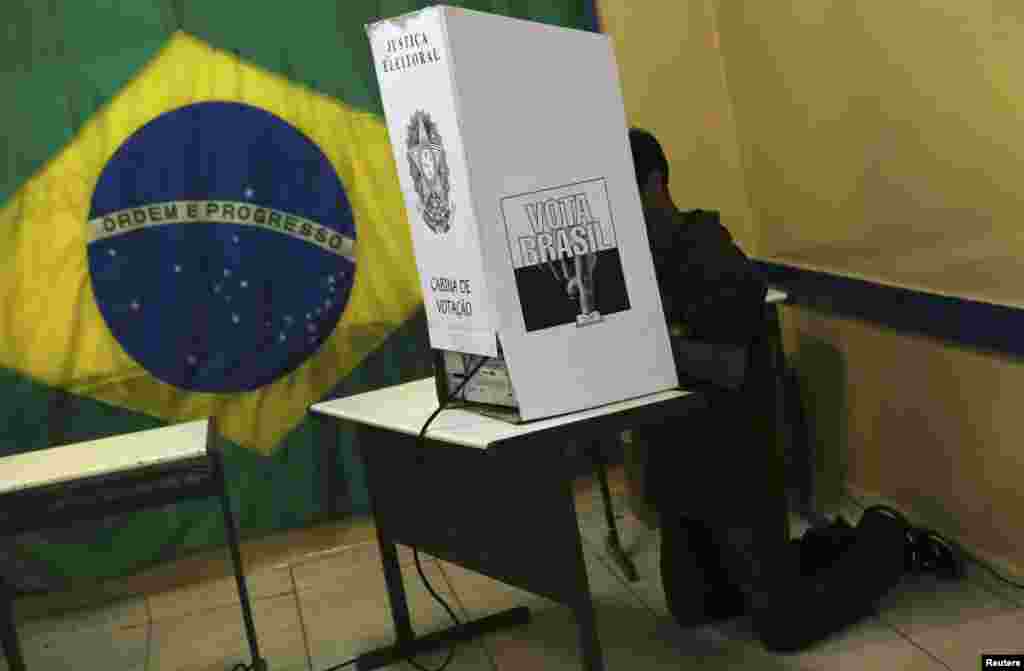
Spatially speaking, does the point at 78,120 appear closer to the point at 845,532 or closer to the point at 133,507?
the point at 133,507

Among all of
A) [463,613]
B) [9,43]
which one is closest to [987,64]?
[463,613]

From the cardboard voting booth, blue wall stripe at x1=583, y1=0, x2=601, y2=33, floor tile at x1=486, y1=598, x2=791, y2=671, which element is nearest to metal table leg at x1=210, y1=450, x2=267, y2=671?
floor tile at x1=486, y1=598, x2=791, y2=671

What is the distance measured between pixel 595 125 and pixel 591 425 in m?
0.52

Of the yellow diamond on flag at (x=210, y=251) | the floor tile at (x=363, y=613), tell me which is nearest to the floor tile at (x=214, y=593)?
the floor tile at (x=363, y=613)

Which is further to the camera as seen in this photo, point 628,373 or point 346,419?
point 346,419

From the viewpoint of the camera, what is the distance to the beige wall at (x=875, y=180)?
2566 mm

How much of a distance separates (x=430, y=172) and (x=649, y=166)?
2.62 ft

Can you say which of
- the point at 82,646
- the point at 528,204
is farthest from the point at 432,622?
the point at 528,204

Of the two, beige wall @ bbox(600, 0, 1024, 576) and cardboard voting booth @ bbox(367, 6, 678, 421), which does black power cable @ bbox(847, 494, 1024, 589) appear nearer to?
beige wall @ bbox(600, 0, 1024, 576)

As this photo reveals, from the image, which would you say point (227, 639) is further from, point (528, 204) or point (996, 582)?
point (996, 582)

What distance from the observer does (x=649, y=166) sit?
2.71 m

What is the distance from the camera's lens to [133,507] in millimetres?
2566

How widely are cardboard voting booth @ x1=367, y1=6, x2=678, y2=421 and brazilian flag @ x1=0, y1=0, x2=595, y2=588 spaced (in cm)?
159

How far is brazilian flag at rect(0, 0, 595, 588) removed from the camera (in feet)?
11.5
